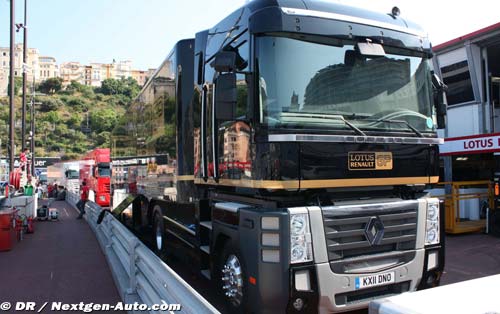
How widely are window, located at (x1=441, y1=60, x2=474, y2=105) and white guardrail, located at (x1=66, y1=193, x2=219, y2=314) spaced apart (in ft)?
36.3

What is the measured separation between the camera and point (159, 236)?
317 inches

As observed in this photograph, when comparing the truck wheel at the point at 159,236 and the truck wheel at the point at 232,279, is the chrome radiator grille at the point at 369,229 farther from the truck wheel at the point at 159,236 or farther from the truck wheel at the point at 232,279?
the truck wheel at the point at 159,236

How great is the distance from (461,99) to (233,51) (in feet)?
36.8

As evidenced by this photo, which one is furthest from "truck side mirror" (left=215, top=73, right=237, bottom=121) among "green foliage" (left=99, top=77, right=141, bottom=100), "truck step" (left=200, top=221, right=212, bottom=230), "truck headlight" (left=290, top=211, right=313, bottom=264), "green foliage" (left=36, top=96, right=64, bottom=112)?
"green foliage" (left=99, top=77, right=141, bottom=100)

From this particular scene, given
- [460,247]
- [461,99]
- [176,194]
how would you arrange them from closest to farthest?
[176,194], [460,247], [461,99]

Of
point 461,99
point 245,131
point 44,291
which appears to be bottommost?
point 44,291

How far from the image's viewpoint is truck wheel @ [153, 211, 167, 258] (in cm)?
773

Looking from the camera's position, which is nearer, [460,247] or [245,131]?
[245,131]

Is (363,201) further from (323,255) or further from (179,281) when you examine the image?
(179,281)

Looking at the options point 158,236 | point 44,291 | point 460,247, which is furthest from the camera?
point 460,247

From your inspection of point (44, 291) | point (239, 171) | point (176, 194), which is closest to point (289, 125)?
point (239, 171)

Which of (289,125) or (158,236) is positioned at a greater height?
(289,125)

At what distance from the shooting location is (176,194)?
6645 millimetres

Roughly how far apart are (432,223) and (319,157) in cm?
163
